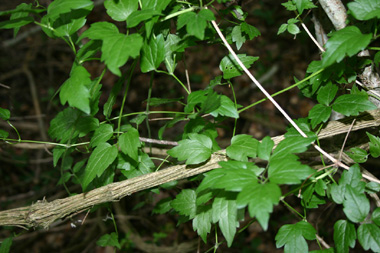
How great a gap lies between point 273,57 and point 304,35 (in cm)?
252

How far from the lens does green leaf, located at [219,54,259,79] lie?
1424 millimetres

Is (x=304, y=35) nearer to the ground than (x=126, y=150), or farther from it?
nearer to the ground

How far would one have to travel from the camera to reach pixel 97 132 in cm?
138

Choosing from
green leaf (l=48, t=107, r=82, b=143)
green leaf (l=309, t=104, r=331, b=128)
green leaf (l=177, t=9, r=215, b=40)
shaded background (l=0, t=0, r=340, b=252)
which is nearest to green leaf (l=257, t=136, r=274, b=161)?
green leaf (l=309, t=104, r=331, b=128)

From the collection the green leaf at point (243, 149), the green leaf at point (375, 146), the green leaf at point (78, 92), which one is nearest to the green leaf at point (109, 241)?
the green leaf at point (243, 149)

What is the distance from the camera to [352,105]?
125 centimetres

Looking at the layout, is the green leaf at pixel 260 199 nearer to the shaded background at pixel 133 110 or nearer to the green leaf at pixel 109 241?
the green leaf at pixel 109 241

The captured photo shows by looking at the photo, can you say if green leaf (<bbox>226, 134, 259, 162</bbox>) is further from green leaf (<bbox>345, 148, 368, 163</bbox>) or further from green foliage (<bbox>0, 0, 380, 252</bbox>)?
green leaf (<bbox>345, 148, 368, 163</bbox>)

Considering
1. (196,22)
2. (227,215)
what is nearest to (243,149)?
(227,215)

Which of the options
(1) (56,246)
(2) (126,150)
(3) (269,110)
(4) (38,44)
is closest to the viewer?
(2) (126,150)

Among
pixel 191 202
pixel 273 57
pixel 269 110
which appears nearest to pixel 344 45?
pixel 191 202

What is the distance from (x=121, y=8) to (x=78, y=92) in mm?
337

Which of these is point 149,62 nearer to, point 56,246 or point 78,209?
point 78,209

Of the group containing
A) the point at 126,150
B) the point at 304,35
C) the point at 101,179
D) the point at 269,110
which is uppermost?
the point at 126,150
